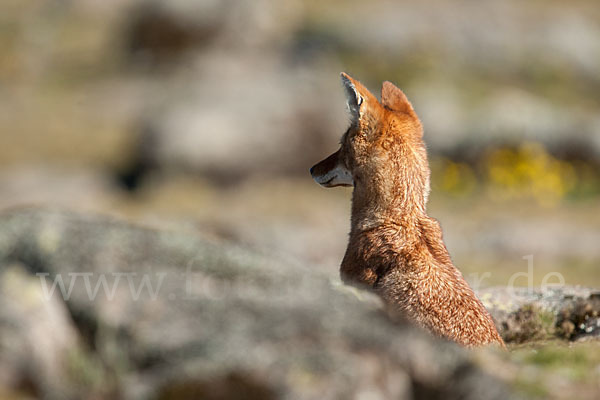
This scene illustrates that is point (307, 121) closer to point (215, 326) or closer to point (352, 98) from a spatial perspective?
point (352, 98)

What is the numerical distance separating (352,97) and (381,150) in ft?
1.81

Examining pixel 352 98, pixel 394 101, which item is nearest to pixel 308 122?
pixel 394 101

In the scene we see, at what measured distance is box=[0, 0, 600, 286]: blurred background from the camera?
780 inches

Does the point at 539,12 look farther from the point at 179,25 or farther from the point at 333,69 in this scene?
the point at 179,25

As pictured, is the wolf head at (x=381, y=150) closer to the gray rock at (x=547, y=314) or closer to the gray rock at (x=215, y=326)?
the gray rock at (x=547, y=314)

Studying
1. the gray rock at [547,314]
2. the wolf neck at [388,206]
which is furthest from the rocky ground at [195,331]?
the gray rock at [547,314]

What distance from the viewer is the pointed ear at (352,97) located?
265 inches

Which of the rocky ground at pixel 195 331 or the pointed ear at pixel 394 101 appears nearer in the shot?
the rocky ground at pixel 195 331

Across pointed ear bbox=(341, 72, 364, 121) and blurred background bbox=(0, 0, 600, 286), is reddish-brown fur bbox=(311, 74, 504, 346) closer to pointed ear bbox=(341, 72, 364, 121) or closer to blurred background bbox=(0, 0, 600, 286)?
pointed ear bbox=(341, 72, 364, 121)

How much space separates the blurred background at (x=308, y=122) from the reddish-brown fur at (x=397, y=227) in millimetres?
5880

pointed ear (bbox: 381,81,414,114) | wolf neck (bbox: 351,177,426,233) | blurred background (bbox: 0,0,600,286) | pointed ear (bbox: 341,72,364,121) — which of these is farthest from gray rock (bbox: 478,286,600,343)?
blurred background (bbox: 0,0,600,286)

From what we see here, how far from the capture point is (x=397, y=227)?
622 cm

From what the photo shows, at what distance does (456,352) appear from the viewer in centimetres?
410

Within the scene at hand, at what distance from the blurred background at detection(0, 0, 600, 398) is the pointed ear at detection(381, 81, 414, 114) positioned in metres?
5.44
